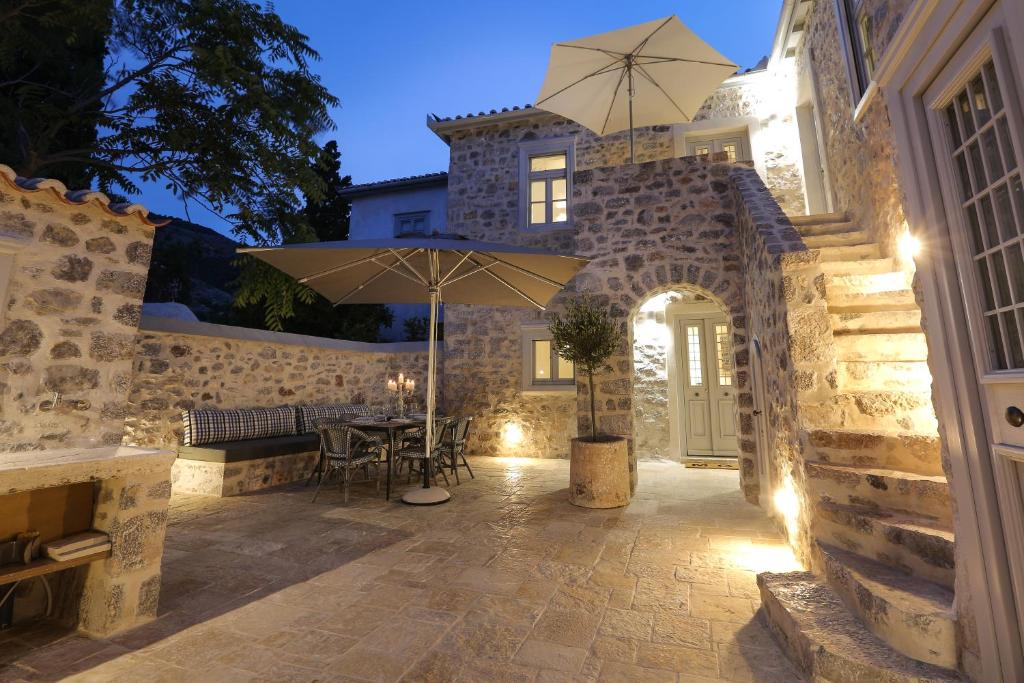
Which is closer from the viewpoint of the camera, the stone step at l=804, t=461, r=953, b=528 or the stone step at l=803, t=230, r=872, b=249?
the stone step at l=804, t=461, r=953, b=528

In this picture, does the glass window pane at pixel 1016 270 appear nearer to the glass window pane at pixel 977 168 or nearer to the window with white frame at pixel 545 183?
the glass window pane at pixel 977 168

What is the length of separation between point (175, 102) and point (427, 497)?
20.3 ft

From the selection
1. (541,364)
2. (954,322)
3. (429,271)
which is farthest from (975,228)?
(541,364)

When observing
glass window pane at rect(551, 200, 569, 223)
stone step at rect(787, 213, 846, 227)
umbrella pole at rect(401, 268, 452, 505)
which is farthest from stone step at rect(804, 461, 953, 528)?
glass window pane at rect(551, 200, 569, 223)

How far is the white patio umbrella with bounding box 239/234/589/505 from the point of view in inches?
146

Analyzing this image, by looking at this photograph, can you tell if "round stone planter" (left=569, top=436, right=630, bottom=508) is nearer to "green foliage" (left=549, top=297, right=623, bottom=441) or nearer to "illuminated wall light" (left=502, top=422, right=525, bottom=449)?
"green foliage" (left=549, top=297, right=623, bottom=441)

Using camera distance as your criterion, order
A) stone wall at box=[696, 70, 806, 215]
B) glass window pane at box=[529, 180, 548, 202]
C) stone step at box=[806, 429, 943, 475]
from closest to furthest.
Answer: stone step at box=[806, 429, 943, 475] → stone wall at box=[696, 70, 806, 215] → glass window pane at box=[529, 180, 548, 202]

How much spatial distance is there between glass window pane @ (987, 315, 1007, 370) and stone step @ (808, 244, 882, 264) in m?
2.68

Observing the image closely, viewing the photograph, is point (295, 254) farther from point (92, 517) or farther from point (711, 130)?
point (711, 130)

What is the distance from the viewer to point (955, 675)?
1456 mm

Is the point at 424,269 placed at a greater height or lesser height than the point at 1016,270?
greater

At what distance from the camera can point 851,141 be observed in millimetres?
4605

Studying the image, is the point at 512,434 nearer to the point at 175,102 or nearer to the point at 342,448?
the point at 342,448

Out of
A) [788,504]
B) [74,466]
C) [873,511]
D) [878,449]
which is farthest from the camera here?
[788,504]
